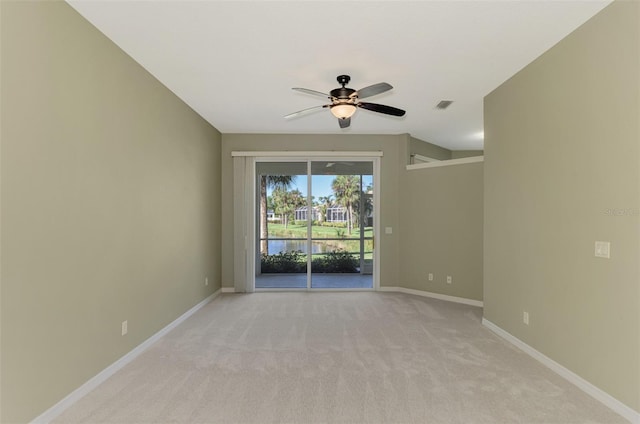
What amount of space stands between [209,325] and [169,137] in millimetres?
2303

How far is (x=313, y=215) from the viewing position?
6008mm

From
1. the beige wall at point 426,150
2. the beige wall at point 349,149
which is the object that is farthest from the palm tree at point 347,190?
the beige wall at point 426,150

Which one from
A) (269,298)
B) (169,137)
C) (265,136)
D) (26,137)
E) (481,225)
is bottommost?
(269,298)

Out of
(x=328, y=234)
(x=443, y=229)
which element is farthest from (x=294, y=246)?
(x=443, y=229)

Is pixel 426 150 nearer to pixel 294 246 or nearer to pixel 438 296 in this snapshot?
pixel 438 296

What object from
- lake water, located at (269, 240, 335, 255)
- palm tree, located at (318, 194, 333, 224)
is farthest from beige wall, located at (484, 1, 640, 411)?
lake water, located at (269, 240, 335, 255)

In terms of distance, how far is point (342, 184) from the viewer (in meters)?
6.05

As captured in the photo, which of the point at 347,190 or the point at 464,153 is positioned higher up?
the point at 464,153

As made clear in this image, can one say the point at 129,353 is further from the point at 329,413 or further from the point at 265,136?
the point at 265,136

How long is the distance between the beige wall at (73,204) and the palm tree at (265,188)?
2365 mm

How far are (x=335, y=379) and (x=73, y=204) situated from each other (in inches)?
93.4

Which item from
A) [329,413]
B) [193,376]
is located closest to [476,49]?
[329,413]

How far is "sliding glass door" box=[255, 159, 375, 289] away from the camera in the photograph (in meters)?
6.00

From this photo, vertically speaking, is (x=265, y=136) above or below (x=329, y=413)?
above
